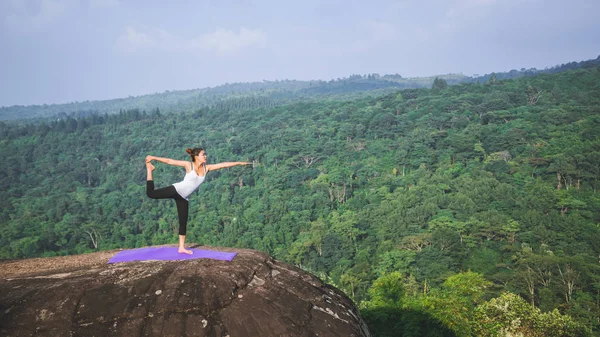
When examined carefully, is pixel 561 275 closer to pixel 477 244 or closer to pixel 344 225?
pixel 477 244

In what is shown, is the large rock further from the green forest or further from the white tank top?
the green forest

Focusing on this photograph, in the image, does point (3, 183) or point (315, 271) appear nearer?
point (315, 271)

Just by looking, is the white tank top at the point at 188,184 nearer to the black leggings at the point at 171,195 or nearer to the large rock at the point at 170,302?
the black leggings at the point at 171,195

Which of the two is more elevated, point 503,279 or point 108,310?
point 108,310

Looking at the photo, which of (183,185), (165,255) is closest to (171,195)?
(183,185)

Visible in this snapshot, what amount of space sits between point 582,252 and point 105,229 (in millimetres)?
58810

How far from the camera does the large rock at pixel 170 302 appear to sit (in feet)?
14.3

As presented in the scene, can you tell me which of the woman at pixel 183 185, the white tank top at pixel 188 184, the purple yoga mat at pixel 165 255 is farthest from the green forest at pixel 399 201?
the white tank top at pixel 188 184

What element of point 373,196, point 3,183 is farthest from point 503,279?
point 3,183

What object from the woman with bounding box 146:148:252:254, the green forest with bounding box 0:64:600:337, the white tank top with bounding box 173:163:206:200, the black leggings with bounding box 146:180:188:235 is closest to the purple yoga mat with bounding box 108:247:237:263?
the woman with bounding box 146:148:252:254

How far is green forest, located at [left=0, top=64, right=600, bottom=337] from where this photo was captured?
29.4 metres

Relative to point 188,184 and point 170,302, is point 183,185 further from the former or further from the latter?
point 170,302

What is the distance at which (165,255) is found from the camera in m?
5.86

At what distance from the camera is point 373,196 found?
196ft
